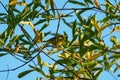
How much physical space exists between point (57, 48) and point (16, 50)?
28 centimetres

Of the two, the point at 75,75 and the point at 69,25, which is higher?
the point at 69,25

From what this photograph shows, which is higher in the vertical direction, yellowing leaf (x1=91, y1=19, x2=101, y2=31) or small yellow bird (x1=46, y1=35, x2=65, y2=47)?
yellowing leaf (x1=91, y1=19, x2=101, y2=31)

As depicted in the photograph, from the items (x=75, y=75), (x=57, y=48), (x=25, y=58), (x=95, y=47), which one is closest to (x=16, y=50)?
(x=25, y=58)

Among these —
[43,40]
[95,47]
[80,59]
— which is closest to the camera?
[95,47]

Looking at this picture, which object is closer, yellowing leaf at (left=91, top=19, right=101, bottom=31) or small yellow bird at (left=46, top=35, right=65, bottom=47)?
yellowing leaf at (left=91, top=19, right=101, bottom=31)

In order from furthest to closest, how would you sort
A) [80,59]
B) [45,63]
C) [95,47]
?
[45,63] < [80,59] < [95,47]

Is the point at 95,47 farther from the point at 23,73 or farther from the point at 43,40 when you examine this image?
the point at 23,73

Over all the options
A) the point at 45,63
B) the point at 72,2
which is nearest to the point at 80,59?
the point at 45,63

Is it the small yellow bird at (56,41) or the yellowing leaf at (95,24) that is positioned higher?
the yellowing leaf at (95,24)

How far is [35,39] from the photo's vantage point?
2.29 metres

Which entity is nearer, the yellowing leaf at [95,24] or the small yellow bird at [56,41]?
the yellowing leaf at [95,24]

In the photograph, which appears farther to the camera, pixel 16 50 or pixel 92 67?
pixel 16 50

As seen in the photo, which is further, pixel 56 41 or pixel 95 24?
pixel 56 41

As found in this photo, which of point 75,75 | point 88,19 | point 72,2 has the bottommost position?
point 75,75
